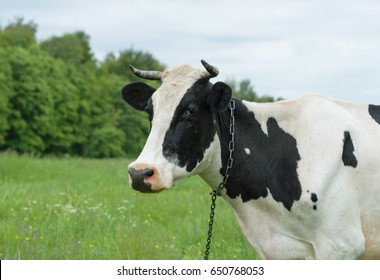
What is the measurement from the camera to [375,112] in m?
5.47

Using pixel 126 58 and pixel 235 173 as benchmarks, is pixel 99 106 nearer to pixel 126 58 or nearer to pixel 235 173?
pixel 126 58

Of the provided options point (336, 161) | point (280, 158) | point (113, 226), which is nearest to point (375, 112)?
point (336, 161)

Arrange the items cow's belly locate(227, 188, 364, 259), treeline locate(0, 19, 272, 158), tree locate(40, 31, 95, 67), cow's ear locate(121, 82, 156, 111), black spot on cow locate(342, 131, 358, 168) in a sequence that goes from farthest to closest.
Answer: tree locate(40, 31, 95, 67) → treeline locate(0, 19, 272, 158) → cow's ear locate(121, 82, 156, 111) → black spot on cow locate(342, 131, 358, 168) → cow's belly locate(227, 188, 364, 259)

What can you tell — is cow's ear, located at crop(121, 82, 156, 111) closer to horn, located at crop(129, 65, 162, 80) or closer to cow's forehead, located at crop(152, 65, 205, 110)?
horn, located at crop(129, 65, 162, 80)

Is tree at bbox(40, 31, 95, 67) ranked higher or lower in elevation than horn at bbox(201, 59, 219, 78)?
lower

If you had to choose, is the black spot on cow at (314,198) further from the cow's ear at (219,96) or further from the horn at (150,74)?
the horn at (150,74)

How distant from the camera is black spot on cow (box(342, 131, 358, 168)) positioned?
4965 millimetres

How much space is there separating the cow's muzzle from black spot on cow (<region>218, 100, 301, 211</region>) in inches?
35.2

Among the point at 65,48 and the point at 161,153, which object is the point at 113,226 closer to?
the point at 161,153

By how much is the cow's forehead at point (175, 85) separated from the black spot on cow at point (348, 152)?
1366 mm

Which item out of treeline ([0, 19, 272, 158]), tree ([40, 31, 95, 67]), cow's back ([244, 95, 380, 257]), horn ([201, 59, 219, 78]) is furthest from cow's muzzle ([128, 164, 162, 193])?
tree ([40, 31, 95, 67])

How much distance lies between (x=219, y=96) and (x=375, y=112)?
164cm

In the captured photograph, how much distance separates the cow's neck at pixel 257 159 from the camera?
505 centimetres

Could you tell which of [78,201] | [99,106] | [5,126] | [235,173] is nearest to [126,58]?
[99,106]
